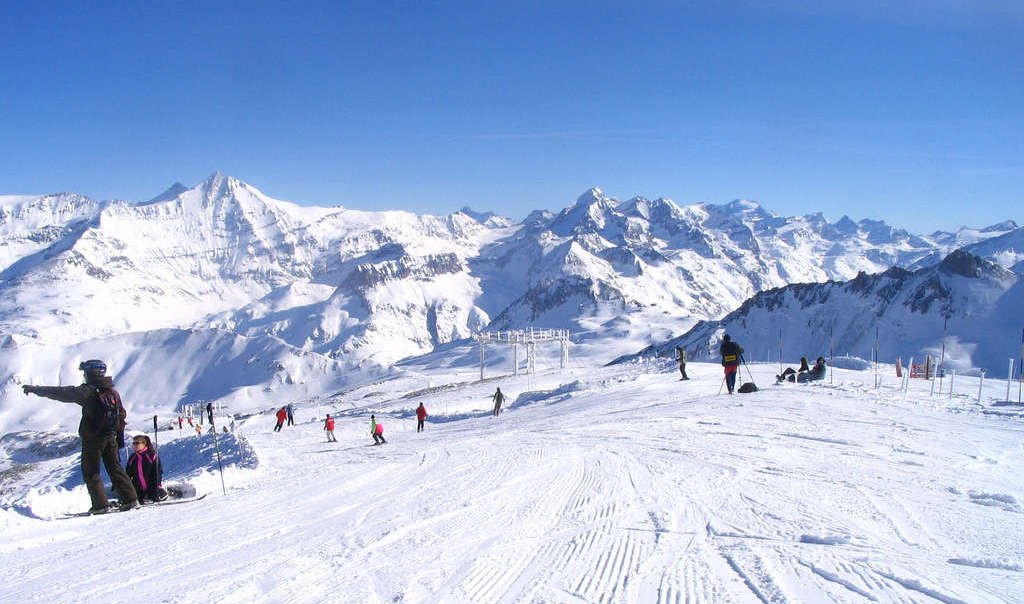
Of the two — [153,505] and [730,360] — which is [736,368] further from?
[153,505]

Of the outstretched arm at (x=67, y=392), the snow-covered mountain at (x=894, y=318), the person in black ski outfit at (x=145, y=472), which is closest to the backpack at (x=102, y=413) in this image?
the outstretched arm at (x=67, y=392)

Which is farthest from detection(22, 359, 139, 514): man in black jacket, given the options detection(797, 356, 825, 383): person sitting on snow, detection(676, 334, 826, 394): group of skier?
detection(797, 356, 825, 383): person sitting on snow

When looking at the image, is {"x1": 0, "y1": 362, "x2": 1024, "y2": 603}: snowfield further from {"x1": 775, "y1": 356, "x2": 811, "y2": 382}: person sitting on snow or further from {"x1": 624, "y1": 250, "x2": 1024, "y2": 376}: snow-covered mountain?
{"x1": 624, "y1": 250, "x2": 1024, "y2": 376}: snow-covered mountain

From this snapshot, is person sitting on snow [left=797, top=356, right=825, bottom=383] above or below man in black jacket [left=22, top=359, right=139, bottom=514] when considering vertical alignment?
below

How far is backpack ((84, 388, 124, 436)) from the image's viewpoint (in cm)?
859

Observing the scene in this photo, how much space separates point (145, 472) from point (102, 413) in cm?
166

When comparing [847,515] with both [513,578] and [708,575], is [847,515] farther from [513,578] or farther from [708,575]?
[513,578]

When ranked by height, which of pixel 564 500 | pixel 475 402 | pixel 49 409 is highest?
pixel 564 500

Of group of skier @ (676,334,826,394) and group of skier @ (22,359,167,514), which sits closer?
group of skier @ (22,359,167,514)

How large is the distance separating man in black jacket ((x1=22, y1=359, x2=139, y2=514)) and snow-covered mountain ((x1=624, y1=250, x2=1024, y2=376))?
3927 inches

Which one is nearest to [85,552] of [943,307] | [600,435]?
[600,435]

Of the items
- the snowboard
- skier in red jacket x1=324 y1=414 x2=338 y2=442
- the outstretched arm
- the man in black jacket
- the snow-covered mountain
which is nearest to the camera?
the outstretched arm

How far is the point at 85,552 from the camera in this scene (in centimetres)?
696

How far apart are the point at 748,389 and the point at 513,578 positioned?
685 inches
